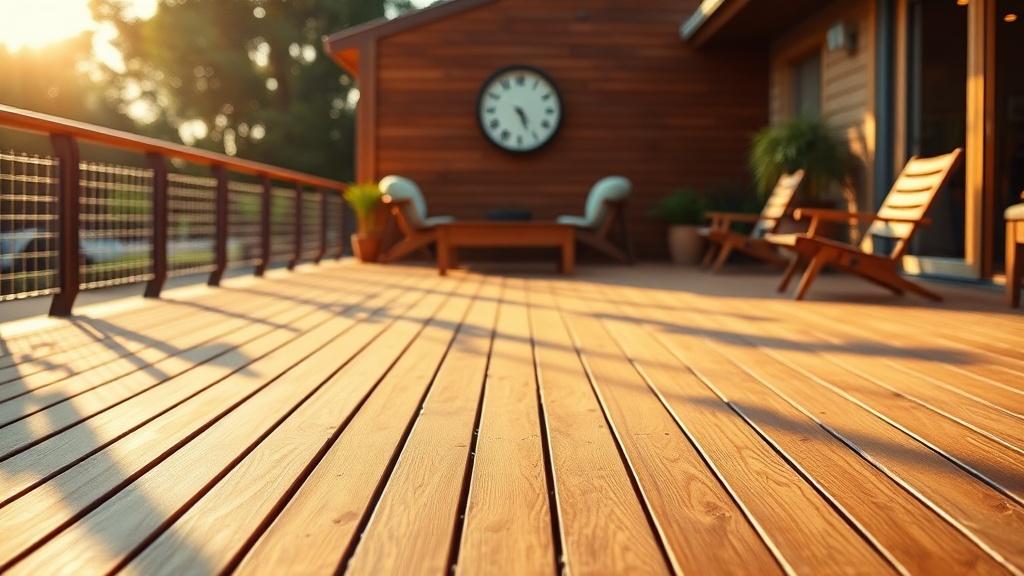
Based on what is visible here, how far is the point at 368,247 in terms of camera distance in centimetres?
793

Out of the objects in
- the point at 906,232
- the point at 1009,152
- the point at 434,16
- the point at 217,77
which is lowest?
the point at 906,232

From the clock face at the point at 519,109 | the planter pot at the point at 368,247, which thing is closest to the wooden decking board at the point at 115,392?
the planter pot at the point at 368,247

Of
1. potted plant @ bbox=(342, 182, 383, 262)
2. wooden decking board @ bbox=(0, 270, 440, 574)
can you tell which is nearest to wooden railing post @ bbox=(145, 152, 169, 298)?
wooden decking board @ bbox=(0, 270, 440, 574)

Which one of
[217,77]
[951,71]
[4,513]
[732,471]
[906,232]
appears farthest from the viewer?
[217,77]

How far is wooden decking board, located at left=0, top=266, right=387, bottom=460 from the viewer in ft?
5.23

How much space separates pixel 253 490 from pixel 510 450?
0.43 metres

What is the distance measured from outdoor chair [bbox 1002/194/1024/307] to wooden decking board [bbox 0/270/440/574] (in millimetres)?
2738

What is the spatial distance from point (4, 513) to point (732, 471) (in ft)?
3.34

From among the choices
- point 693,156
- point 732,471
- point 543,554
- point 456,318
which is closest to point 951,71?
point 693,156

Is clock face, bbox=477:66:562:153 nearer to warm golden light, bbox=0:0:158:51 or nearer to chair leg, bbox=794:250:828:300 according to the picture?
chair leg, bbox=794:250:828:300

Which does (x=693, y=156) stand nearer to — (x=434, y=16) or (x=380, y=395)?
(x=434, y=16)

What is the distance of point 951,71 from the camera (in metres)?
5.45

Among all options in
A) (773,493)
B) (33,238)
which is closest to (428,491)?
(773,493)

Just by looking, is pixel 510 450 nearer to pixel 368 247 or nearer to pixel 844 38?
pixel 844 38
